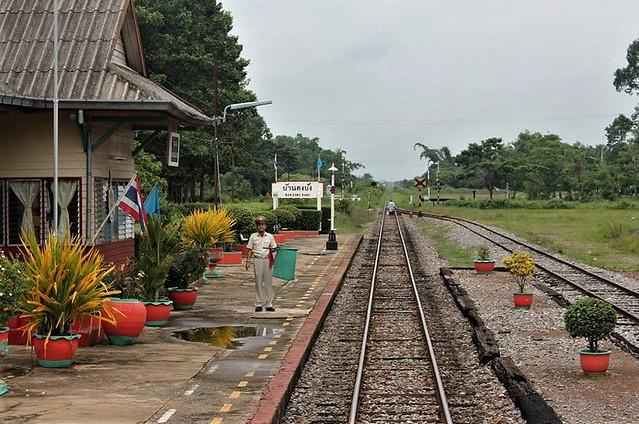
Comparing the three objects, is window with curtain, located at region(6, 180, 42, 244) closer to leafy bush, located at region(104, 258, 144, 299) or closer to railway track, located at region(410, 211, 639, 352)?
leafy bush, located at region(104, 258, 144, 299)

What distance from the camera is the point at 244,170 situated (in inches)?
3752

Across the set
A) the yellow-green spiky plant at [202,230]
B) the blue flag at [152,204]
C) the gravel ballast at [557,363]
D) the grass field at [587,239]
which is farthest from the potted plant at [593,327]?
the grass field at [587,239]

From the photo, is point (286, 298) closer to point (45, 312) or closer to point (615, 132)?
point (45, 312)

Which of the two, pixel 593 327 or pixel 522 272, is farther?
pixel 522 272

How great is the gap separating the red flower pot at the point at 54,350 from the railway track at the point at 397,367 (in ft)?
11.0

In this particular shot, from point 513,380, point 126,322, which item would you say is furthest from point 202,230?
point 513,380

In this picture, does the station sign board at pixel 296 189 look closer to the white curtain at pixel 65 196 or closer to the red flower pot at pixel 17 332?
the white curtain at pixel 65 196

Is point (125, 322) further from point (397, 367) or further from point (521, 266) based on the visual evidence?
point (521, 266)

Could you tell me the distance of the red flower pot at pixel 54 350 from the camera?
36.0ft

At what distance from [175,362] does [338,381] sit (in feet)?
6.70

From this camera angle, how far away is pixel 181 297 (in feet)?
55.6

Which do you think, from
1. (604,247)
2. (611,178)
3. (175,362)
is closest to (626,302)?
(175,362)

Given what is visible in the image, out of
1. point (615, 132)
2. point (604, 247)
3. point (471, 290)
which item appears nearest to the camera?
point (471, 290)

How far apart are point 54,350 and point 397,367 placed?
14.8 ft
